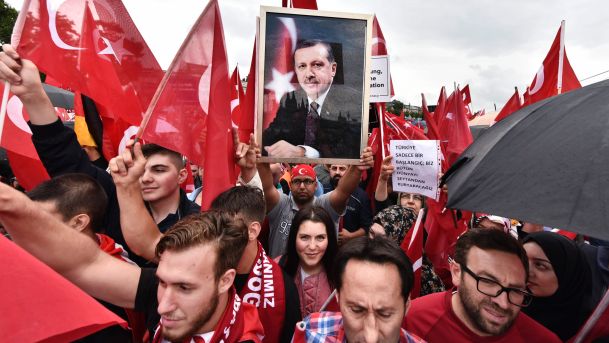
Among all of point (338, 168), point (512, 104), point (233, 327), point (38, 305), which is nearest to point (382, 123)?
point (338, 168)

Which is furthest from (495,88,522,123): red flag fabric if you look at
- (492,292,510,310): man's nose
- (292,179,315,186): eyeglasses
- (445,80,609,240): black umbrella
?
(492,292,510,310): man's nose

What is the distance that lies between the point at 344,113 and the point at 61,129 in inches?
65.5

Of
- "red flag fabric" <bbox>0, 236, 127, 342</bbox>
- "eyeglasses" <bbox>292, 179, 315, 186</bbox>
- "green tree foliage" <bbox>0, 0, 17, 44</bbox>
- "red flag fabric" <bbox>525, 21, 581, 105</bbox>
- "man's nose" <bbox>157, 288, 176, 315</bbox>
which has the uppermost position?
"green tree foliage" <bbox>0, 0, 17, 44</bbox>

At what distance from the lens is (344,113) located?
2727 millimetres

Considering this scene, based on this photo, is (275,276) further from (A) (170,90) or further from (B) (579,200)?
(B) (579,200)

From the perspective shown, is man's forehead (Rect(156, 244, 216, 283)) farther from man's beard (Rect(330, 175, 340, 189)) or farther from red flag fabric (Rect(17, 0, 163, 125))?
man's beard (Rect(330, 175, 340, 189))

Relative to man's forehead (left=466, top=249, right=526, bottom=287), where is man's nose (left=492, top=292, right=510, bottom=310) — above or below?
below

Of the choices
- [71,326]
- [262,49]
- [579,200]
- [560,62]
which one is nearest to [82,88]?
[262,49]

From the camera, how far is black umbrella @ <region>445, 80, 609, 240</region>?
1263mm

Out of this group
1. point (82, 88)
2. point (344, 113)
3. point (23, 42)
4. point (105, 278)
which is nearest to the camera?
point (105, 278)

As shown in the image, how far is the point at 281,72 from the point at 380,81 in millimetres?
1429

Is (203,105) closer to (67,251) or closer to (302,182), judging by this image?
(67,251)

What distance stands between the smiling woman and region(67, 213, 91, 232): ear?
1329 mm

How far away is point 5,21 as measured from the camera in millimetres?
27828
